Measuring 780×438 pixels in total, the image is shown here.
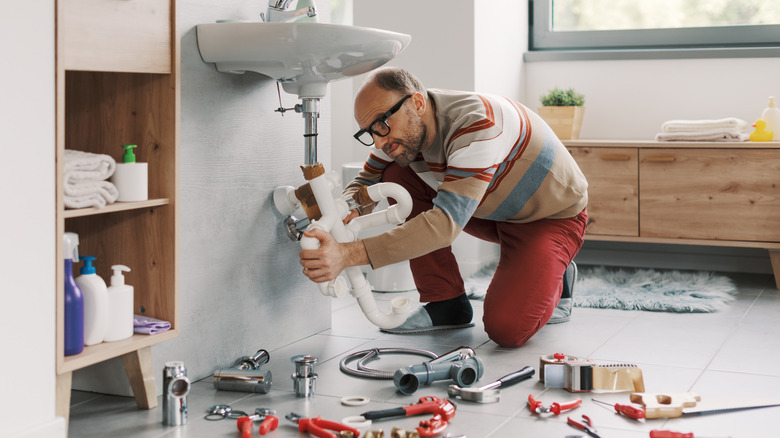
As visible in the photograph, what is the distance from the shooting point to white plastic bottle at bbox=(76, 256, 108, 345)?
5.87 ft

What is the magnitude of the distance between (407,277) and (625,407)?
62.2 inches

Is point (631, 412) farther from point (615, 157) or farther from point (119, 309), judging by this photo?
point (615, 157)

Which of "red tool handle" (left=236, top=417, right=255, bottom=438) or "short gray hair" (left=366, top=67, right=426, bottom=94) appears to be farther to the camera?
"short gray hair" (left=366, top=67, right=426, bottom=94)

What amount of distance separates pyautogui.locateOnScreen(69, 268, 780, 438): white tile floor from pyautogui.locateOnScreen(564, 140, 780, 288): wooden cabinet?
422 millimetres

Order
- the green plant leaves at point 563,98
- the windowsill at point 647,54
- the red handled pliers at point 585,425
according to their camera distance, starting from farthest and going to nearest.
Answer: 1. the green plant leaves at point 563,98
2. the windowsill at point 647,54
3. the red handled pliers at point 585,425

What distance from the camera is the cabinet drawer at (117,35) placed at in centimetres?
164

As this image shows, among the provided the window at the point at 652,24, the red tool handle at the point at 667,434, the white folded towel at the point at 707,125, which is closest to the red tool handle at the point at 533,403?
the red tool handle at the point at 667,434

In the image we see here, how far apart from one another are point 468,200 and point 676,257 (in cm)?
207

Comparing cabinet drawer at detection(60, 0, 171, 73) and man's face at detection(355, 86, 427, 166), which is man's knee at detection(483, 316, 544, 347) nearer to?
man's face at detection(355, 86, 427, 166)

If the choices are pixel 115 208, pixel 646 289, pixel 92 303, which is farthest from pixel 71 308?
pixel 646 289

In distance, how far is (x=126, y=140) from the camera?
1.96 m

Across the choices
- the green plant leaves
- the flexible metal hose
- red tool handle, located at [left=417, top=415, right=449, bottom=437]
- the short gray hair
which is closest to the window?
the green plant leaves

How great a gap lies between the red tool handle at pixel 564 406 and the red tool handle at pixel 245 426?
663 millimetres

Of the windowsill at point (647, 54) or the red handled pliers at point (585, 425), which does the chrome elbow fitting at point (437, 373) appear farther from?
the windowsill at point (647, 54)
